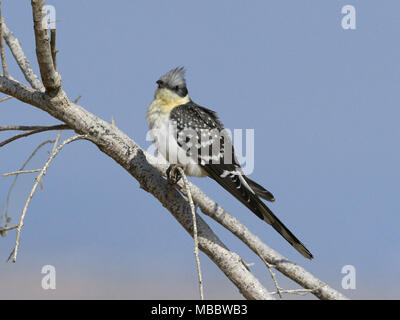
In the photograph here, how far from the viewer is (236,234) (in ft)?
15.6

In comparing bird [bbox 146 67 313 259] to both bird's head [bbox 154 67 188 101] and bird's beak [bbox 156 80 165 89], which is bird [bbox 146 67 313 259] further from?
bird's beak [bbox 156 80 165 89]

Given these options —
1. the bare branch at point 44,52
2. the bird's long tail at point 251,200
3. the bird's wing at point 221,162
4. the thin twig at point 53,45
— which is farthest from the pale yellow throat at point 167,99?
the thin twig at point 53,45

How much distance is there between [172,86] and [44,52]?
185cm

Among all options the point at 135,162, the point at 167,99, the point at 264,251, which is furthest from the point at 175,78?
the point at 264,251

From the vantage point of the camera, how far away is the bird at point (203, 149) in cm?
465

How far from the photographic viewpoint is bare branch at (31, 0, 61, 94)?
3655 millimetres

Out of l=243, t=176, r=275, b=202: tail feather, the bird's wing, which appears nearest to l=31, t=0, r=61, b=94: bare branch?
the bird's wing

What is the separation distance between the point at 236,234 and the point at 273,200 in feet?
1.64

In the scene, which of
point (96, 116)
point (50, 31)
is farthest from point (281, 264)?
point (50, 31)

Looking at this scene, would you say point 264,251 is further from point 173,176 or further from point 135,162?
point 135,162

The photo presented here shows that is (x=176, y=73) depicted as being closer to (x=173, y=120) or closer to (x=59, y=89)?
(x=173, y=120)

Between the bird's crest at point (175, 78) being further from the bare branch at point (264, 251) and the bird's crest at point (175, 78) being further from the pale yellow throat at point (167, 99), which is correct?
the bare branch at point (264, 251)

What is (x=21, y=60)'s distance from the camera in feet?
16.8
